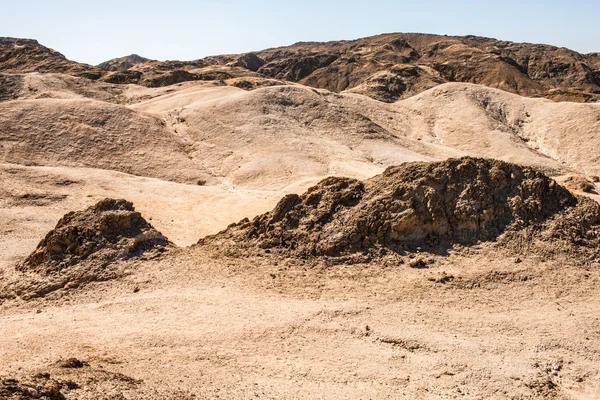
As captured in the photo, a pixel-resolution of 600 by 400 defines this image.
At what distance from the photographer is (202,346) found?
8.33m

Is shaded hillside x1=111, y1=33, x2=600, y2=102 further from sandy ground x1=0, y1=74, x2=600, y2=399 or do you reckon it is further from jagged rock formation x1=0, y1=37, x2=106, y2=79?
sandy ground x1=0, y1=74, x2=600, y2=399

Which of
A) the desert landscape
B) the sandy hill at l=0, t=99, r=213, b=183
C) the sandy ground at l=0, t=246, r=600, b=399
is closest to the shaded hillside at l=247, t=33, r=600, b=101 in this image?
the sandy hill at l=0, t=99, r=213, b=183

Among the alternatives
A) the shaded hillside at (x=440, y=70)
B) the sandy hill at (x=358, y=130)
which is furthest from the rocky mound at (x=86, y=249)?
the shaded hillside at (x=440, y=70)

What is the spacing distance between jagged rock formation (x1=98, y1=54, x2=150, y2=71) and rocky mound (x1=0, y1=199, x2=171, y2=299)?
109 metres

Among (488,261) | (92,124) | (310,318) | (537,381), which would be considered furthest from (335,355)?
(92,124)

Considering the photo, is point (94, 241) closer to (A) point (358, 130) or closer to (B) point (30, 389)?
(B) point (30, 389)

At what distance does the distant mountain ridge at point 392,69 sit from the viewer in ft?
179

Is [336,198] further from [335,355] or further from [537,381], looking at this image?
[537,381]

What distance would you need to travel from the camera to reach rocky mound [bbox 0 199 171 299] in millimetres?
11055

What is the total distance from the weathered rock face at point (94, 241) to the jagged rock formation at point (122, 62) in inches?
4279

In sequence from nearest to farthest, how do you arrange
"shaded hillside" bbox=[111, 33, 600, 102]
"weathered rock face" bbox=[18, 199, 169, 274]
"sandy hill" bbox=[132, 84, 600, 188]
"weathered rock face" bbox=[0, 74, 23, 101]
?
1. "weathered rock face" bbox=[18, 199, 169, 274]
2. "sandy hill" bbox=[132, 84, 600, 188]
3. "weathered rock face" bbox=[0, 74, 23, 101]
4. "shaded hillside" bbox=[111, 33, 600, 102]

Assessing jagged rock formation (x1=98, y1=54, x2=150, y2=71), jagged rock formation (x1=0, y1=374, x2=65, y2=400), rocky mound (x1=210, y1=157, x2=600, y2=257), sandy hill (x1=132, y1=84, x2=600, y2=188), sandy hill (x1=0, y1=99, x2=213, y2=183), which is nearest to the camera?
jagged rock formation (x1=0, y1=374, x2=65, y2=400)

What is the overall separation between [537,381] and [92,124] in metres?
28.1

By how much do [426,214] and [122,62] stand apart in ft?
386
